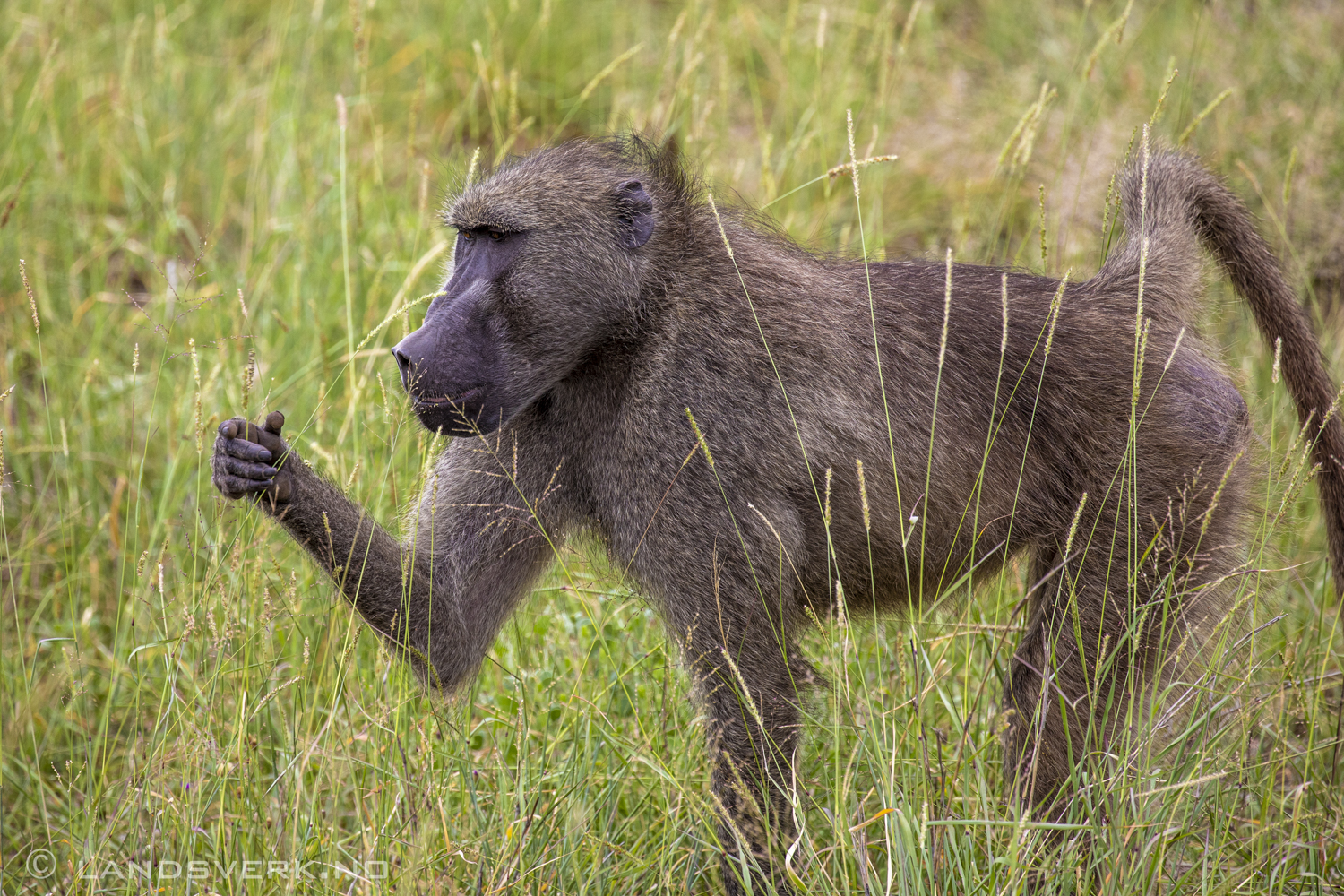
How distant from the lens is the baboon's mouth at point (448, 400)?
7.86 feet

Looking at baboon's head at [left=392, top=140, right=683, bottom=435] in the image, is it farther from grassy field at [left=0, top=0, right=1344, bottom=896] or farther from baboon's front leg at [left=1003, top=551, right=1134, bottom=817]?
baboon's front leg at [left=1003, top=551, right=1134, bottom=817]

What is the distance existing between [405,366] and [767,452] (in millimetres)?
740

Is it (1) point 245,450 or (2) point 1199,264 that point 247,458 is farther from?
(2) point 1199,264

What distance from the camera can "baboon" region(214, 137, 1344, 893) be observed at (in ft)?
8.00

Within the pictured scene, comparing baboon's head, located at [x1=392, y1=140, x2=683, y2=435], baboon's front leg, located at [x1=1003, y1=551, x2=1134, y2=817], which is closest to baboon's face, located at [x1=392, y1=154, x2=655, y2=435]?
baboon's head, located at [x1=392, y1=140, x2=683, y2=435]

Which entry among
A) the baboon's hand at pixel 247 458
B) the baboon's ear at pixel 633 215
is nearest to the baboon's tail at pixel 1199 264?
the baboon's ear at pixel 633 215

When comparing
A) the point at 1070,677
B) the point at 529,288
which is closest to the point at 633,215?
the point at 529,288

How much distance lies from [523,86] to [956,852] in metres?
4.62

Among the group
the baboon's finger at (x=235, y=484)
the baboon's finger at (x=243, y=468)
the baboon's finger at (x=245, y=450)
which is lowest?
the baboon's finger at (x=235, y=484)

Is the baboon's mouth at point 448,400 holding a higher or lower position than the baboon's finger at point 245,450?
higher

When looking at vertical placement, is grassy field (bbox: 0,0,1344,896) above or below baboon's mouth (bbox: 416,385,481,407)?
below

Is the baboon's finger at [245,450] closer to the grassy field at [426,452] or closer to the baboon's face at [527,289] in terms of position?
the grassy field at [426,452]

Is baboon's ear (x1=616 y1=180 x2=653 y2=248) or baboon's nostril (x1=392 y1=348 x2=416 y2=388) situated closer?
baboon's nostril (x1=392 y1=348 x2=416 y2=388)

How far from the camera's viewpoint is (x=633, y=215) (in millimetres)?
2623
